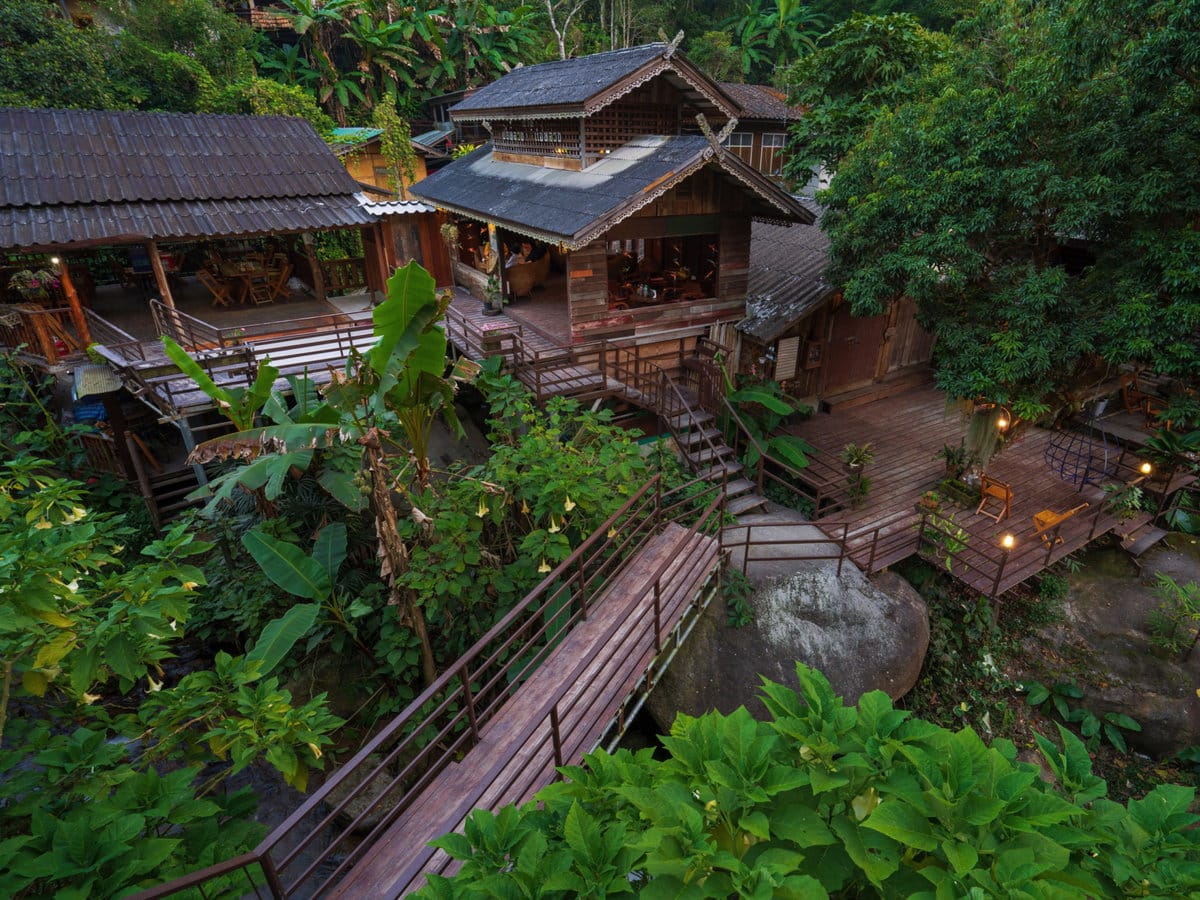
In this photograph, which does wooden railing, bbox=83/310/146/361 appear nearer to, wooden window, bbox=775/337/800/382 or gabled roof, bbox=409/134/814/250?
gabled roof, bbox=409/134/814/250

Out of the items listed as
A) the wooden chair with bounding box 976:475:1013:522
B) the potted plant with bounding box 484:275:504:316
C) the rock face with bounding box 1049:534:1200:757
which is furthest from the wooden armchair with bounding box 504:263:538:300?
the rock face with bounding box 1049:534:1200:757

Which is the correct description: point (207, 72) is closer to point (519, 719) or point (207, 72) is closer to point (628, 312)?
point (628, 312)

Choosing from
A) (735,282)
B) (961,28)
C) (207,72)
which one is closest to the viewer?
(961,28)

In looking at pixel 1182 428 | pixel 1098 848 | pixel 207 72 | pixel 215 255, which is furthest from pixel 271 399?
pixel 207 72

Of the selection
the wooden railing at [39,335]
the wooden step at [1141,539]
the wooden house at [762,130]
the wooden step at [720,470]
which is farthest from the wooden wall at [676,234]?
the wooden house at [762,130]

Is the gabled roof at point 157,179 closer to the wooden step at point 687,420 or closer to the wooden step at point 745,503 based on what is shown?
the wooden step at point 687,420
